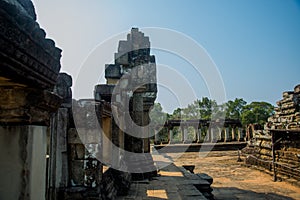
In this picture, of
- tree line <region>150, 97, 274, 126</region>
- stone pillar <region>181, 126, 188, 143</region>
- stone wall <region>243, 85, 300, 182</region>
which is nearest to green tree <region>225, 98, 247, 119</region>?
tree line <region>150, 97, 274, 126</region>

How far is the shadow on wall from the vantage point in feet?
28.4

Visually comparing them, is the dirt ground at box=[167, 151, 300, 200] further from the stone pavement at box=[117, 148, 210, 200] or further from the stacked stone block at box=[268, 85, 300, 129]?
the stacked stone block at box=[268, 85, 300, 129]

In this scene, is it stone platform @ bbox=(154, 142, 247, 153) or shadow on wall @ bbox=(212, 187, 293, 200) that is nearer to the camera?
shadow on wall @ bbox=(212, 187, 293, 200)

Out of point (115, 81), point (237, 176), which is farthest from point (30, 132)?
point (237, 176)

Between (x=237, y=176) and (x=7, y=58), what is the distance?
14.3 m

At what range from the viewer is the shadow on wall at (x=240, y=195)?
28.4 ft

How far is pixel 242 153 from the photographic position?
19.0m

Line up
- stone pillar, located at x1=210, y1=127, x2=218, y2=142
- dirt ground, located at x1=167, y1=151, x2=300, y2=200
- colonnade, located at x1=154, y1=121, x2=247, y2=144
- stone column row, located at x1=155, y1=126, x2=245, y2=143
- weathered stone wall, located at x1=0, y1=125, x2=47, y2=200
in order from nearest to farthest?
1. weathered stone wall, located at x1=0, y1=125, x2=47, y2=200
2. dirt ground, located at x1=167, y1=151, x2=300, y2=200
3. colonnade, located at x1=154, y1=121, x2=247, y2=144
4. stone column row, located at x1=155, y1=126, x2=245, y2=143
5. stone pillar, located at x1=210, y1=127, x2=218, y2=142

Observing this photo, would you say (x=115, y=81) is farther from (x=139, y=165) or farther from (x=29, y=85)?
(x=29, y=85)

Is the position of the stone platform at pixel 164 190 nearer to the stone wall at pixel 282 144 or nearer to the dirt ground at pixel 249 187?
the dirt ground at pixel 249 187

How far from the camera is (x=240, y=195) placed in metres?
9.10

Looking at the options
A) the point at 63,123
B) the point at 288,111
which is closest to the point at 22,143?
the point at 63,123

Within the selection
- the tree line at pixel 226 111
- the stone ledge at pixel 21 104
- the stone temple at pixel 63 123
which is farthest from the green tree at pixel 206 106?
the stone ledge at pixel 21 104

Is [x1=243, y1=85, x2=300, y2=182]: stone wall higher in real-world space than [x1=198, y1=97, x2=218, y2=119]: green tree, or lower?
lower
